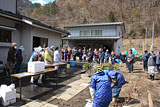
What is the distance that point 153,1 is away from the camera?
43.0 metres

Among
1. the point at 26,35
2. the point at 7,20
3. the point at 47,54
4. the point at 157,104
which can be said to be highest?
the point at 7,20

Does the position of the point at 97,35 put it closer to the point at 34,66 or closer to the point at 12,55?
the point at 12,55

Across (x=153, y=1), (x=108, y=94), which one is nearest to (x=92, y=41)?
(x=108, y=94)

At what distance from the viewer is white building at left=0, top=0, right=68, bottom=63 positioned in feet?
20.5

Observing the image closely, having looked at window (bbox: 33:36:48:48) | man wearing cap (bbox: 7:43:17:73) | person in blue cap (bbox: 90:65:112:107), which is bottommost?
person in blue cap (bbox: 90:65:112:107)

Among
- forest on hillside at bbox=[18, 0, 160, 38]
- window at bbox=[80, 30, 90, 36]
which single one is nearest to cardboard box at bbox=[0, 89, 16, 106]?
window at bbox=[80, 30, 90, 36]

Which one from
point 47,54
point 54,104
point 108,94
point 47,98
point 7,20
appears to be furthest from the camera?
point 7,20

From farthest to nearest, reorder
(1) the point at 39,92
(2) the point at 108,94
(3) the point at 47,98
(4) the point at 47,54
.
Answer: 1. (4) the point at 47,54
2. (1) the point at 39,92
3. (3) the point at 47,98
4. (2) the point at 108,94

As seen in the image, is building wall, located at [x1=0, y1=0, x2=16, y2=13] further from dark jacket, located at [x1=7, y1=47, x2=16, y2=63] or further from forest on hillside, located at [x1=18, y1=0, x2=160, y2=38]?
forest on hillside, located at [x1=18, y1=0, x2=160, y2=38]

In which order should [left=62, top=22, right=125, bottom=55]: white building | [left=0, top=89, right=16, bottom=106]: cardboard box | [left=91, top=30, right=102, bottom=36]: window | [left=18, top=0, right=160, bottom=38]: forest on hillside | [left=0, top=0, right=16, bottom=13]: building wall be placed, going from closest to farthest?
1. [left=0, top=89, right=16, bottom=106]: cardboard box
2. [left=0, top=0, right=16, bottom=13]: building wall
3. [left=62, top=22, right=125, bottom=55]: white building
4. [left=91, top=30, right=102, bottom=36]: window
5. [left=18, top=0, right=160, bottom=38]: forest on hillside

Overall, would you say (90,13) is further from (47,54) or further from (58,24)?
(47,54)

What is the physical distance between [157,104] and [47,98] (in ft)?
12.3

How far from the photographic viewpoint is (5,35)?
647 cm

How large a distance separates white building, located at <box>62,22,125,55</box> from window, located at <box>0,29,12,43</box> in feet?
39.5
